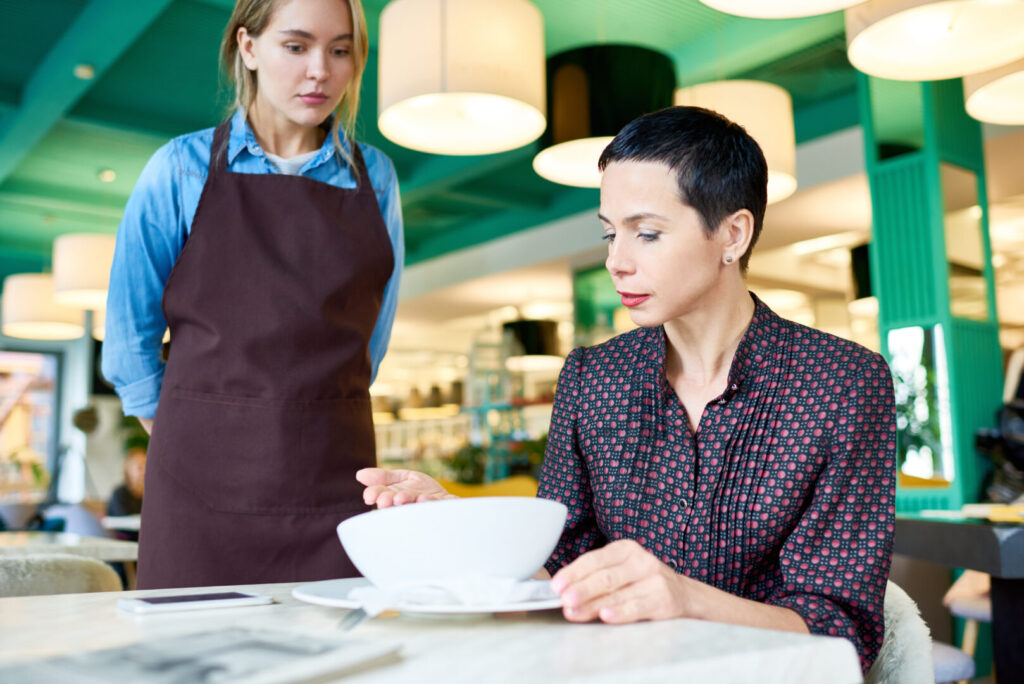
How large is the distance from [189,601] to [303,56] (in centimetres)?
96

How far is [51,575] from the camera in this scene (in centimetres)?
160

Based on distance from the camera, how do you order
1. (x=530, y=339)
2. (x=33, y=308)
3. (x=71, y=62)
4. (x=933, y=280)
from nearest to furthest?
(x=933, y=280) < (x=71, y=62) < (x=33, y=308) < (x=530, y=339)

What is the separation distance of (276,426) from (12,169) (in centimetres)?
755

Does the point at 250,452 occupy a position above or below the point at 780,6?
below

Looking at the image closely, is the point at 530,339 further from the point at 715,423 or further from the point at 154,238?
the point at 715,423

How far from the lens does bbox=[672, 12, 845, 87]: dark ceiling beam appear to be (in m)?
5.79

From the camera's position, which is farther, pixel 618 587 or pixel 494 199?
pixel 494 199

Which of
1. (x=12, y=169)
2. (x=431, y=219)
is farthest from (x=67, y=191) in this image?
(x=431, y=219)

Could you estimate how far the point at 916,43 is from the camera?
291cm

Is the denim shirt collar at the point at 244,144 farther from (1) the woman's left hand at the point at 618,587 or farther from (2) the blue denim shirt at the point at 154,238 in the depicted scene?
(1) the woman's left hand at the point at 618,587

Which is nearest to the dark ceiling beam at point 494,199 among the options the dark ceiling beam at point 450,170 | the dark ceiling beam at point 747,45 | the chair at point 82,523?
the dark ceiling beam at point 450,170

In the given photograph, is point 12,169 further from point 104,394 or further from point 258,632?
point 258,632

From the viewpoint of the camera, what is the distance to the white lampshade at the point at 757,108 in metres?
4.06

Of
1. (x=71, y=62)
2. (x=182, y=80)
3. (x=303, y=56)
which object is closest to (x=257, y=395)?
(x=303, y=56)
